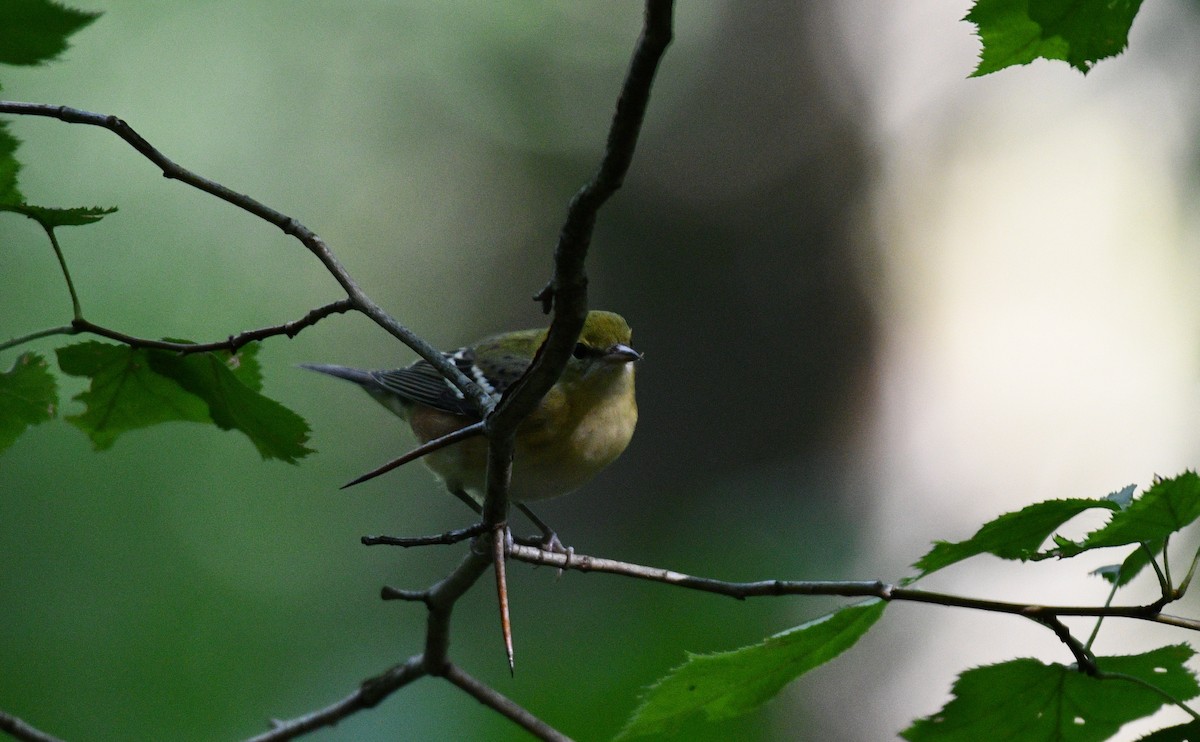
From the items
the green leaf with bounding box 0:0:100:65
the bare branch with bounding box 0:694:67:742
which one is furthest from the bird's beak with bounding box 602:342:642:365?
the green leaf with bounding box 0:0:100:65

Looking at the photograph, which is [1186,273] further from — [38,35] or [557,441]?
[38,35]

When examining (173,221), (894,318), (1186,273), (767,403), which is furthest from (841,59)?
(173,221)

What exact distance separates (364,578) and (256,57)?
6.24m

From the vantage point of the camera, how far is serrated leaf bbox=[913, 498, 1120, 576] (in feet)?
4.38

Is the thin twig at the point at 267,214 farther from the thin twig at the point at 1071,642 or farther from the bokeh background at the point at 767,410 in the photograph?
the bokeh background at the point at 767,410

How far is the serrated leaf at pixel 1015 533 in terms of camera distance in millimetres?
1334

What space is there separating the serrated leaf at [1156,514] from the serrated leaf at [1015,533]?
0.04m

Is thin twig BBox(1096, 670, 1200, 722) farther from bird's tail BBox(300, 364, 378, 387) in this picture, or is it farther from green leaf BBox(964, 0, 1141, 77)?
bird's tail BBox(300, 364, 378, 387)

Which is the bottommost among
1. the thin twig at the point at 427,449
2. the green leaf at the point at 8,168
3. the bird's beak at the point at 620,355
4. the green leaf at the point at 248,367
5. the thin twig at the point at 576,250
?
the thin twig at the point at 427,449

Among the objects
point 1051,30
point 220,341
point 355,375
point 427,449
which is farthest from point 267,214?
point 355,375

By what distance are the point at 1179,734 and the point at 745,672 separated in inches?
23.2

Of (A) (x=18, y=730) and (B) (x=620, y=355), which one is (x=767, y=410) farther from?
(A) (x=18, y=730)

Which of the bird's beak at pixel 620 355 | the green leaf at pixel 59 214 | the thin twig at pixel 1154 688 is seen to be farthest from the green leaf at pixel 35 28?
the bird's beak at pixel 620 355

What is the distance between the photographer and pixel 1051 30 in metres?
1.26
